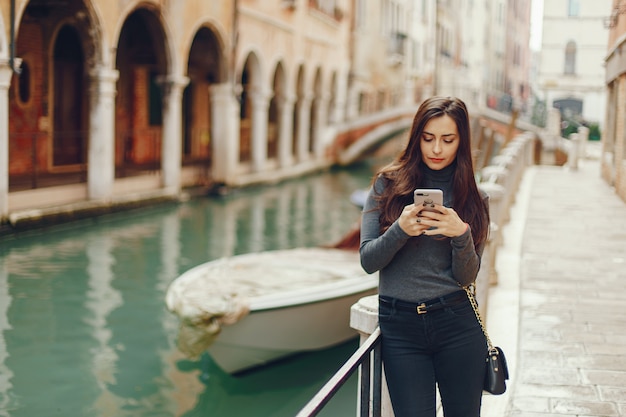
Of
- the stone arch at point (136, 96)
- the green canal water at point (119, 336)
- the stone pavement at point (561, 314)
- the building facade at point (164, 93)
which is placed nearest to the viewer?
the stone pavement at point (561, 314)

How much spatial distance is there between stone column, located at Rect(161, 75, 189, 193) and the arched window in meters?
28.0

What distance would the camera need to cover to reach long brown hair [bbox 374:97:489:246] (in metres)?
2.76

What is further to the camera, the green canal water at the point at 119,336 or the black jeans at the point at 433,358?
the green canal water at the point at 119,336

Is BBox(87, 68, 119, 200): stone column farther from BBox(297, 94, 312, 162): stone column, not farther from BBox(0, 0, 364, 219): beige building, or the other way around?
BBox(297, 94, 312, 162): stone column

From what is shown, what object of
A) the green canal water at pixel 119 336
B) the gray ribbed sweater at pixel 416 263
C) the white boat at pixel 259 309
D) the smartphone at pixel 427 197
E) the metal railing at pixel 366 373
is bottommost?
the green canal water at pixel 119 336

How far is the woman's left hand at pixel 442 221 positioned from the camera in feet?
8.36

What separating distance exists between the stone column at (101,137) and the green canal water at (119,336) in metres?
0.57

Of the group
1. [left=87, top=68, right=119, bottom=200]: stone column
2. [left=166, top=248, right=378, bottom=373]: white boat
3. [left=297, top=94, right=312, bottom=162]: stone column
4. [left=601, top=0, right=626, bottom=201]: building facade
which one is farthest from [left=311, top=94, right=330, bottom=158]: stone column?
[left=166, top=248, right=378, bottom=373]: white boat

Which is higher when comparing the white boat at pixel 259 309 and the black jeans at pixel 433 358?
the black jeans at pixel 433 358

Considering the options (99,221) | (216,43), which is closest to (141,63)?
(216,43)

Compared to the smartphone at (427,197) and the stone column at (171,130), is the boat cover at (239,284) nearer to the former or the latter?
the smartphone at (427,197)

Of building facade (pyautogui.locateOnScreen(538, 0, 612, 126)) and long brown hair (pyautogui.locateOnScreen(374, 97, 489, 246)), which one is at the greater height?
building facade (pyautogui.locateOnScreen(538, 0, 612, 126))

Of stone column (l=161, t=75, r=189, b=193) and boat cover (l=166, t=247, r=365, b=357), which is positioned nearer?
boat cover (l=166, t=247, r=365, b=357)

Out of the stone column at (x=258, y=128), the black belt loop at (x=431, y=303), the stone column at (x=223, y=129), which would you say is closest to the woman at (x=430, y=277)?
the black belt loop at (x=431, y=303)
